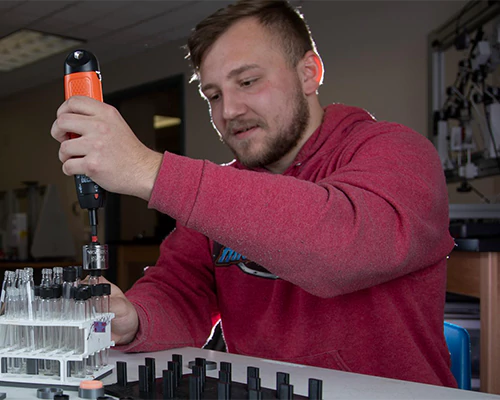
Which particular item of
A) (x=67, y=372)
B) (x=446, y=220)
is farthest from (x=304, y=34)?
(x=67, y=372)

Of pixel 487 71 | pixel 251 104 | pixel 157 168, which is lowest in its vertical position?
pixel 157 168

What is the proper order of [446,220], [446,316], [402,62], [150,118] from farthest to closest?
[150,118] → [402,62] → [446,316] → [446,220]

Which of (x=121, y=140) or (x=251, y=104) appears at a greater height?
(x=251, y=104)

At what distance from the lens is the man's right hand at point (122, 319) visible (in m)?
0.92

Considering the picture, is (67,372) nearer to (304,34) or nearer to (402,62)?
(304,34)

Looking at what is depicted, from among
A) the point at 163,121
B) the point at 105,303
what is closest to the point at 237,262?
the point at 105,303

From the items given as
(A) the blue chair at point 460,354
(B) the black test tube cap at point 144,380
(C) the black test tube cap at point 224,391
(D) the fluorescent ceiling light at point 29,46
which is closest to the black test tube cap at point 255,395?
(C) the black test tube cap at point 224,391

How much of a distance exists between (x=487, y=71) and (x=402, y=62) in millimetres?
903

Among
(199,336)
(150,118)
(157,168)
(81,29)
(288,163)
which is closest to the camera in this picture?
(157,168)

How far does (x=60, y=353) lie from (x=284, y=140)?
27.9 inches

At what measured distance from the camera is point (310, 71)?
1308mm

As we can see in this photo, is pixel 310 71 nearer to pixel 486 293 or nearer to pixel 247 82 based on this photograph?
pixel 247 82

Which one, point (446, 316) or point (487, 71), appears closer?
point (446, 316)

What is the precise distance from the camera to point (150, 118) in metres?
5.42
